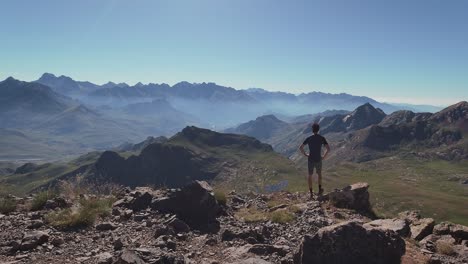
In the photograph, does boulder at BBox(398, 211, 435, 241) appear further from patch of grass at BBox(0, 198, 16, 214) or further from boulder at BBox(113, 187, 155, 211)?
patch of grass at BBox(0, 198, 16, 214)

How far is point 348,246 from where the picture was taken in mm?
12320

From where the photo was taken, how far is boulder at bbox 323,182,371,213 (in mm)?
21984

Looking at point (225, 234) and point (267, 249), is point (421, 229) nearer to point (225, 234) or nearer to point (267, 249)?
point (267, 249)

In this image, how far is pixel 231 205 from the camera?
75.7 feet

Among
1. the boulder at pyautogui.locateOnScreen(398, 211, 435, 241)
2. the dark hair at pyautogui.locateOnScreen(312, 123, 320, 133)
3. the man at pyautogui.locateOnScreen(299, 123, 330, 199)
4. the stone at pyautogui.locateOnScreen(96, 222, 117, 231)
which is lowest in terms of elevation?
the boulder at pyautogui.locateOnScreen(398, 211, 435, 241)

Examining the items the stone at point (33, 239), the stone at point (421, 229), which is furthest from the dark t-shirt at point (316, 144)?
the stone at point (33, 239)

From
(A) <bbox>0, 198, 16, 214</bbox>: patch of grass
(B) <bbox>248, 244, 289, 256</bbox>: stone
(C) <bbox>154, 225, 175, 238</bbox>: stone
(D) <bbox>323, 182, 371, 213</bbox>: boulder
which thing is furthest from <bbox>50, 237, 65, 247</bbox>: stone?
(D) <bbox>323, 182, 371, 213</bbox>: boulder

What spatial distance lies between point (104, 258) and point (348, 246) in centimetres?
766

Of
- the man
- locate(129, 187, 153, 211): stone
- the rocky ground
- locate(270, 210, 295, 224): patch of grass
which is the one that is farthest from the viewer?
the man

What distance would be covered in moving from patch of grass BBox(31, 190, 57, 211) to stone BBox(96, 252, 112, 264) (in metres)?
7.88

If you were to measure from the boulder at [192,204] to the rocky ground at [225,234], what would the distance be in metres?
0.05

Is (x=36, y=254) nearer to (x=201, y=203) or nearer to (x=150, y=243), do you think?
(x=150, y=243)

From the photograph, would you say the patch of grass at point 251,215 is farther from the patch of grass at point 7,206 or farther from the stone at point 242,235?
the patch of grass at point 7,206

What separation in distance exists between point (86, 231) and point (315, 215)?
10.2 meters
